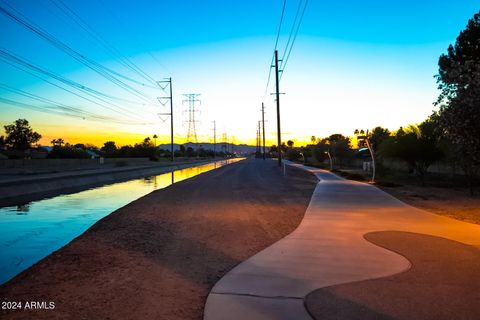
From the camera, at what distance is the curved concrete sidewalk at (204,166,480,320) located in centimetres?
505

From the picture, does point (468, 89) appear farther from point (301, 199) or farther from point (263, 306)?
point (263, 306)

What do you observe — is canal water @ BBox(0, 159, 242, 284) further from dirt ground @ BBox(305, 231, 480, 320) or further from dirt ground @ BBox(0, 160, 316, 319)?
dirt ground @ BBox(305, 231, 480, 320)

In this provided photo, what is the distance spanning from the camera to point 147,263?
7367mm

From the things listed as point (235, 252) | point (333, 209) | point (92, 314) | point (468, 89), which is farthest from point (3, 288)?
point (468, 89)

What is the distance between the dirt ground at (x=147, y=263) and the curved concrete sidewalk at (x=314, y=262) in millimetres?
409

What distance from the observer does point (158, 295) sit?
5570mm

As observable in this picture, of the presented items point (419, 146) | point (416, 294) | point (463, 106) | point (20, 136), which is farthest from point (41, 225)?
point (20, 136)

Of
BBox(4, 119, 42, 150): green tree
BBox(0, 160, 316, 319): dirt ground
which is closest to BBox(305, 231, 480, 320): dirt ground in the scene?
Answer: BBox(0, 160, 316, 319): dirt ground

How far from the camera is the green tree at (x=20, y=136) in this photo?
131125 millimetres

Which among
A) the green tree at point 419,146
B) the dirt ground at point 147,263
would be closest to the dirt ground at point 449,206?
the dirt ground at point 147,263

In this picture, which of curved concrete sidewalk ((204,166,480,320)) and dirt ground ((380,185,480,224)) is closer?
curved concrete sidewalk ((204,166,480,320))

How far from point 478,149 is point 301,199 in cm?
754

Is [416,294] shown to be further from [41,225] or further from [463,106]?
[41,225]

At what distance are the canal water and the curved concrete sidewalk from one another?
175 inches
